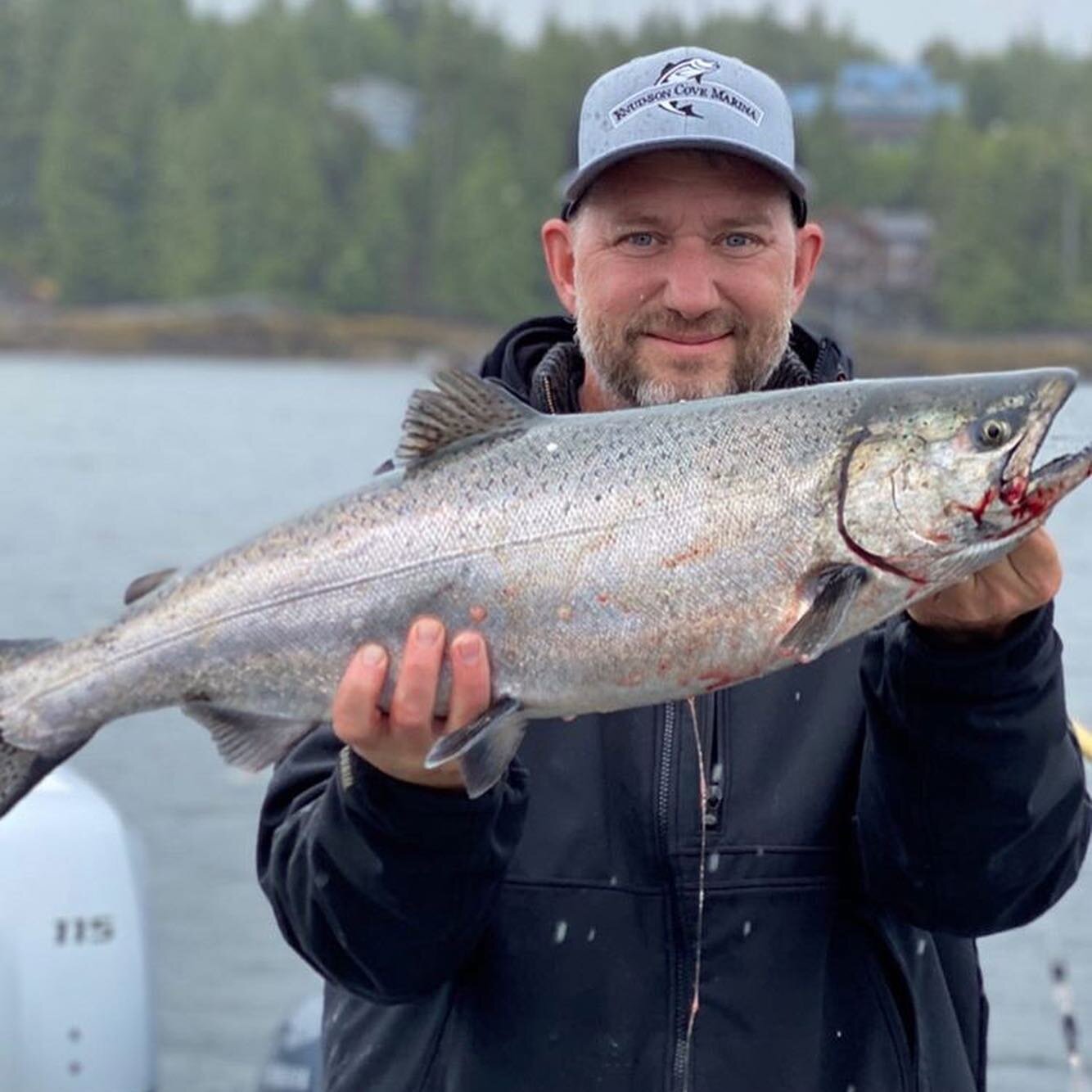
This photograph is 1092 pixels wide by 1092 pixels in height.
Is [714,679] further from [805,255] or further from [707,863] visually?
[805,255]

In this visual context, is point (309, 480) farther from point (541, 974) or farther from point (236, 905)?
point (541, 974)

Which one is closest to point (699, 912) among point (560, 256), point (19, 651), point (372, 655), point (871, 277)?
point (372, 655)

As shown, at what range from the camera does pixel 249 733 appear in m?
3.55

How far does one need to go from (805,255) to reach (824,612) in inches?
41.7

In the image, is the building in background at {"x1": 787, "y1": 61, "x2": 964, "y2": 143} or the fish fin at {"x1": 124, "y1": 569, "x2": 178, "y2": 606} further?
the building in background at {"x1": 787, "y1": 61, "x2": 964, "y2": 143}

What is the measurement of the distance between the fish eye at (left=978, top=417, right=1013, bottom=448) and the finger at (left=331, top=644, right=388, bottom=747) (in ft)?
3.21

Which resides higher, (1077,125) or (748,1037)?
(1077,125)

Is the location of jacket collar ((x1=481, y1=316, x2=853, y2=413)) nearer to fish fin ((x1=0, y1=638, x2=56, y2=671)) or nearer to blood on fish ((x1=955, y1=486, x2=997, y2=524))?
blood on fish ((x1=955, y1=486, x2=997, y2=524))

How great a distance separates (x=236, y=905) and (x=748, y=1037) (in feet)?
30.8

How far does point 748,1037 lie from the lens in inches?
131

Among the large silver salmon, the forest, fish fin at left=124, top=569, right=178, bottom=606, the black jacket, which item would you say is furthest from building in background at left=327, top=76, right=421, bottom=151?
the black jacket

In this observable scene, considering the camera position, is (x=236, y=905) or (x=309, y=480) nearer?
(x=236, y=905)

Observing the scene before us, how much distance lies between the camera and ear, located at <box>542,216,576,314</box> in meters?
4.01

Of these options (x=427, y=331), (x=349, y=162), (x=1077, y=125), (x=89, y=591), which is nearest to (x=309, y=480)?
(x=89, y=591)
